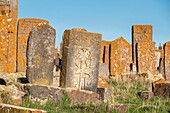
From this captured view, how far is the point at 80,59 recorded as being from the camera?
32.5ft

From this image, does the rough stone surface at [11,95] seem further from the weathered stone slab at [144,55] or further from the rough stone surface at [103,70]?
the weathered stone slab at [144,55]

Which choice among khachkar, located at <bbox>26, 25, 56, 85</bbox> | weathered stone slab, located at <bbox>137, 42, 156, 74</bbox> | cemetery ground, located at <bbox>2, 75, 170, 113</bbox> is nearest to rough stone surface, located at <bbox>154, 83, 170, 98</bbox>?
cemetery ground, located at <bbox>2, 75, 170, 113</bbox>

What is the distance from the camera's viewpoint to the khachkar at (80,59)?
955cm

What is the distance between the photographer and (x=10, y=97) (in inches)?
284

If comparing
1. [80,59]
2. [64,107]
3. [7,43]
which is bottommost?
[64,107]

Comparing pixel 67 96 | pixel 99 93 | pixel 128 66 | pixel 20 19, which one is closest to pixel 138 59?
pixel 128 66

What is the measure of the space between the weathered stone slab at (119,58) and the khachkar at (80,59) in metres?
5.54

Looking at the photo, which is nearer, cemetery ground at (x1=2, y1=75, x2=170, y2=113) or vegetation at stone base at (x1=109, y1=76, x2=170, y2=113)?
cemetery ground at (x1=2, y1=75, x2=170, y2=113)

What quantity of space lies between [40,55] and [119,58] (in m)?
6.96

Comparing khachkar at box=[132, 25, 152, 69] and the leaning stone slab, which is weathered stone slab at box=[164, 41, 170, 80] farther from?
the leaning stone slab

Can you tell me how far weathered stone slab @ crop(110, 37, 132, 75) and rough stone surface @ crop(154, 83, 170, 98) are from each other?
5870 millimetres

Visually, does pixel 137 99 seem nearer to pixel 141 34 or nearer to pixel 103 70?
pixel 103 70

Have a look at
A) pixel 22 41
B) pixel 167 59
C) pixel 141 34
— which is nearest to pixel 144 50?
pixel 141 34

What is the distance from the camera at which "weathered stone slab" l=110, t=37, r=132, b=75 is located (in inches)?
612
